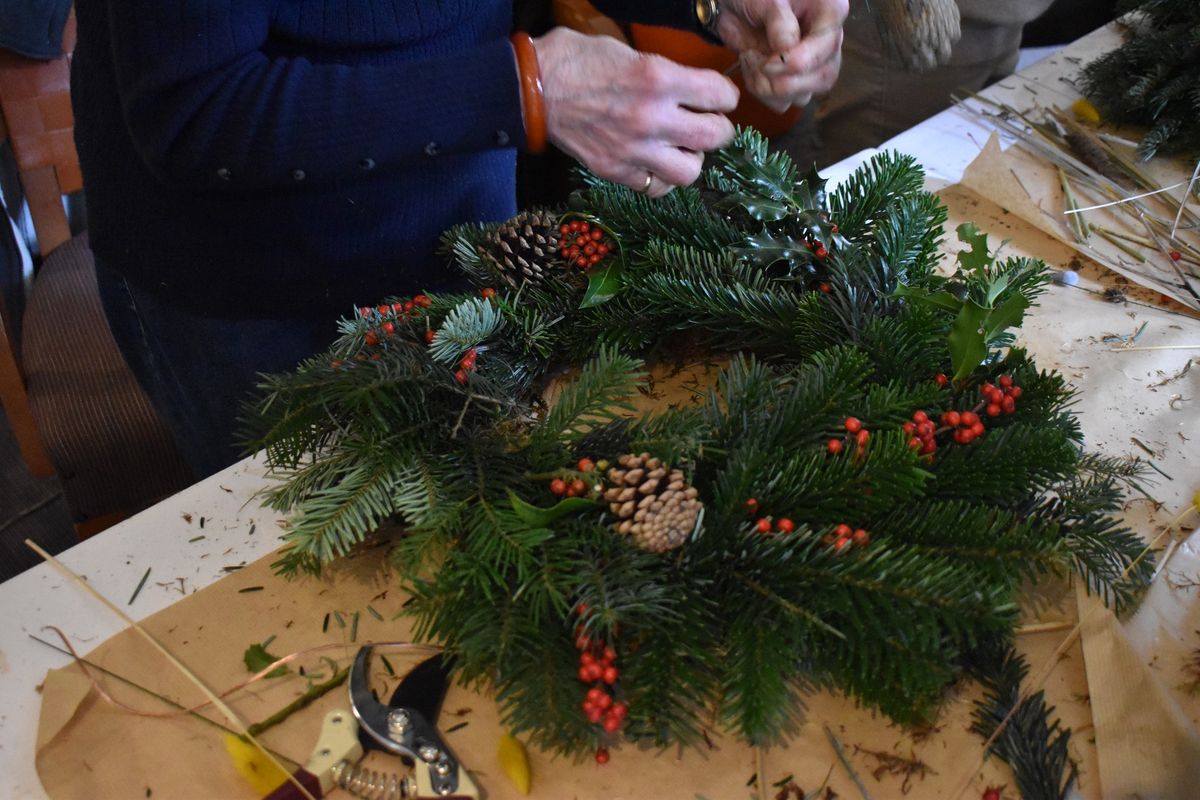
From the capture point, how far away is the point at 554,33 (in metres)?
0.79

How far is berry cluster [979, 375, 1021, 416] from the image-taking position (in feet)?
2.29

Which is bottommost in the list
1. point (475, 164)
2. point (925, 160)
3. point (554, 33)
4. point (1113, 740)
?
point (1113, 740)

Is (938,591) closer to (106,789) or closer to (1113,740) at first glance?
(1113,740)

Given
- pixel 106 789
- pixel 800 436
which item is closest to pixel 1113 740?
pixel 800 436

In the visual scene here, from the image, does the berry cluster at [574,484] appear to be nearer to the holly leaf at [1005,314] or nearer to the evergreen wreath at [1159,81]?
the holly leaf at [1005,314]

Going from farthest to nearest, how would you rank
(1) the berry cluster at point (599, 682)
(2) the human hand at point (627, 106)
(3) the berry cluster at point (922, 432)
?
(2) the human hand at point (627, 106) < (3) the berry cluster at point (922, 432) < (1) the berry cluster at point (599, 682)

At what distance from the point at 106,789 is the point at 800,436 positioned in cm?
53

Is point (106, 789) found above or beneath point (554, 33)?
beneath

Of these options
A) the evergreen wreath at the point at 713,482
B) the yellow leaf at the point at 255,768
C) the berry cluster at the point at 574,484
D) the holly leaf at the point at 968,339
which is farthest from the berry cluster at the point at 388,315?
the holly leaf at the point at 968,339

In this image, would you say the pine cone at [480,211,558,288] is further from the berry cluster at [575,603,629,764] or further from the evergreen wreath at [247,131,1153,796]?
the berry cluster at [575,603,629,764]

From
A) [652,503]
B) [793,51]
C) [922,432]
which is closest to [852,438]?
[922,432]

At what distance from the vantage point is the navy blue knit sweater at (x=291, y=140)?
0.74m

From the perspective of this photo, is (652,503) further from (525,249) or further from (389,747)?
(525,249)

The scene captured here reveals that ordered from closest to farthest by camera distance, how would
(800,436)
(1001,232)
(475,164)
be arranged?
(800,436) → (475,164) → (1001,232)
